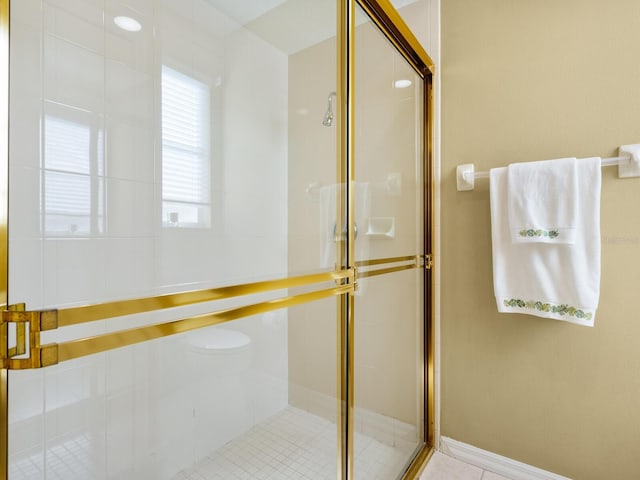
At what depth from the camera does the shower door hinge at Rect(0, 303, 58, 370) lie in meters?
0.40

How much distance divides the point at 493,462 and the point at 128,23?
1871 millimetres

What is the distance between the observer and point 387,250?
124 centimetres

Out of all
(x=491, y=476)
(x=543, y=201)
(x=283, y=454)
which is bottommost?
(x=491, y=476)

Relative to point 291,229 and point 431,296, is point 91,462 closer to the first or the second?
point 291,229

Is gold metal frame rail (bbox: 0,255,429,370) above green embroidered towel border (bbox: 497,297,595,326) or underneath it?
above

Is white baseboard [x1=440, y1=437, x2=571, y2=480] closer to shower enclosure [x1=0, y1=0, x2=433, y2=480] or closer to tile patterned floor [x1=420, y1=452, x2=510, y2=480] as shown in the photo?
tile patterned floor [x1=420, y1=452, x2=510, y2=480]

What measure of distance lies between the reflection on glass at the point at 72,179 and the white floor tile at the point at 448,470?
1555 mm

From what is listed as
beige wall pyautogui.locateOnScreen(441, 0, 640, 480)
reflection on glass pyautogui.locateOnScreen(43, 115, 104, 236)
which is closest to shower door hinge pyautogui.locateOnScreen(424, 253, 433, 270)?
beige wall pyautogui.locateOnScreen(441, 0, 640, 480)

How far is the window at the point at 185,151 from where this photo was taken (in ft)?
1.81

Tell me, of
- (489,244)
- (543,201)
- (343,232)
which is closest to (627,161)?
(543,201)

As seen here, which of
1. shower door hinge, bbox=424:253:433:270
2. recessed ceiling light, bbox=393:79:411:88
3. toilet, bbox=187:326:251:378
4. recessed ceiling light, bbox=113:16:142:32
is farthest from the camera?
shower door hinge, bbox=424:253:433:270

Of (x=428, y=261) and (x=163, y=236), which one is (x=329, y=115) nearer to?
(x=163, y=236)

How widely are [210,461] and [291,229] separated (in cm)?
48

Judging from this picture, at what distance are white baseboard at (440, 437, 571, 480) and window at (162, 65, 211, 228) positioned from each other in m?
1.55
